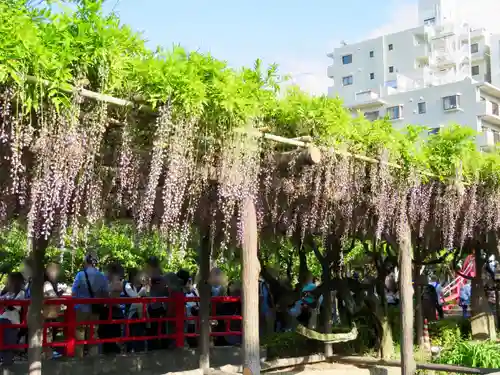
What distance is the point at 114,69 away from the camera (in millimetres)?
3848

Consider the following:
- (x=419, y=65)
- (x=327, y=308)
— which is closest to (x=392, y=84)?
(x=419, y=65)

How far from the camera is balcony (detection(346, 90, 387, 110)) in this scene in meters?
40.1

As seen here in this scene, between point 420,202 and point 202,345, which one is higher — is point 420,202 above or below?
above

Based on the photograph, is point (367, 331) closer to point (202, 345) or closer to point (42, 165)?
point (202, 345)

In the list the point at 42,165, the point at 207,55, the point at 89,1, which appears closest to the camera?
the point at 89,1

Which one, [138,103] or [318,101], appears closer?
[138,103]

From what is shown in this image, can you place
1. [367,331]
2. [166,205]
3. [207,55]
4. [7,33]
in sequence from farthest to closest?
[367,331]
[166,205]
[207,55]
[7,33]

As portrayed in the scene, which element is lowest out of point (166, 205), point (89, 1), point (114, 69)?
point (166, 205)

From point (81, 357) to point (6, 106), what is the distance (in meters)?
4.87

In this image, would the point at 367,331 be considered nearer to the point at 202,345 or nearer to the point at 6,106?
the point at 202,345

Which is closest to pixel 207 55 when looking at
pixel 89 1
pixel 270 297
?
pixel 89 1

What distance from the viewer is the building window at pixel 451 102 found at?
36.8 meters

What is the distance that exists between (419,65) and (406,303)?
39.0m

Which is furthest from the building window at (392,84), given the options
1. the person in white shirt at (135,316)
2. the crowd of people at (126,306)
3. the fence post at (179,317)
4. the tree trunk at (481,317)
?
the fence post at (179,317)
